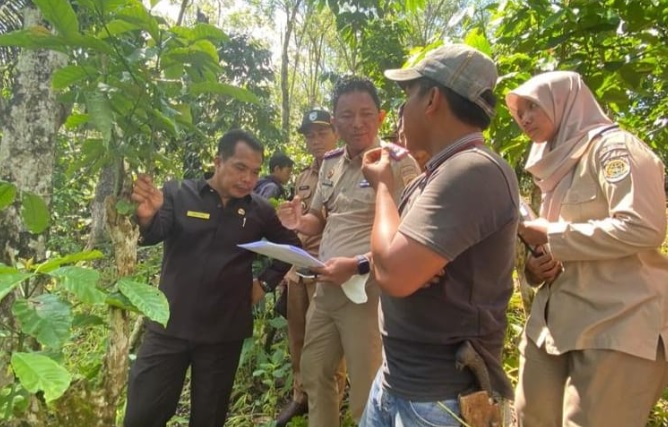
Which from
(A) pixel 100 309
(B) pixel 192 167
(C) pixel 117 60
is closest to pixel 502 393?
(C) pixel 117 60

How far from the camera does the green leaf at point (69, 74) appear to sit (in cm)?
154

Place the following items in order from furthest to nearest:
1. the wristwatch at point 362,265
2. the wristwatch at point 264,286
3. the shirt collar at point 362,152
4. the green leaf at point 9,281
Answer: the wristwatch at point 264,286 < the shirt collar at point 362,152 < the wristwatch at point 362,265 < the green leaf at point 9,281

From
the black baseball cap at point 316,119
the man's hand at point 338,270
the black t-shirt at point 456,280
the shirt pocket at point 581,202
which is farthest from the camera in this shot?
the black baseball cap at point 316,119

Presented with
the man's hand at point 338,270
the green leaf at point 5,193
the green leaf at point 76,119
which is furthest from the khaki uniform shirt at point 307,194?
the green leaf at point 5,193

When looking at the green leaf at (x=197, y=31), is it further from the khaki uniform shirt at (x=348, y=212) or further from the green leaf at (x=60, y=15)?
the khaki uniform shirt at (x=348, y=212)

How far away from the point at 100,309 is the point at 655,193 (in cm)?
421

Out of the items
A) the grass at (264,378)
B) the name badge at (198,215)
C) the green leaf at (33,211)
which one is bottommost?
the grass at (264,378)

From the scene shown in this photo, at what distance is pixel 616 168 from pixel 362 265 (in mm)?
1072

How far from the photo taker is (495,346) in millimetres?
1401

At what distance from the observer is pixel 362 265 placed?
2.32m

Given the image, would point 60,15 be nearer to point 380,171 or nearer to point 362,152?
point 380,171

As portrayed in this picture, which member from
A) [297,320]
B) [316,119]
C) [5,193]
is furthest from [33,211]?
[316,119]

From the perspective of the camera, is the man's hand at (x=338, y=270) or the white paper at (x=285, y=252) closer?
the white paper at (x=285, y=252)

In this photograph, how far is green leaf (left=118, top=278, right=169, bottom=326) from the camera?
1.40 m
